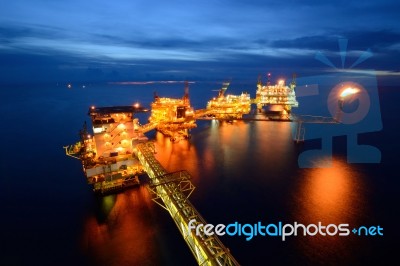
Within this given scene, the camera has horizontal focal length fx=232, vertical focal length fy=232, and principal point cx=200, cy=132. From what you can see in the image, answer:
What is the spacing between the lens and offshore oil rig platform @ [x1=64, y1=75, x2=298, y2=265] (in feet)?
54.6

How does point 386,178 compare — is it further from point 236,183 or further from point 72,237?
point 72,237

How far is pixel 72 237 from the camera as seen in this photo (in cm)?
2892

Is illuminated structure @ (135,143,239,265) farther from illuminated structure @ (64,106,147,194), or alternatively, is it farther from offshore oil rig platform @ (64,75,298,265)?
illuminated structure @ (64,106,147,194)

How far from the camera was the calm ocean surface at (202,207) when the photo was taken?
87.8 feet

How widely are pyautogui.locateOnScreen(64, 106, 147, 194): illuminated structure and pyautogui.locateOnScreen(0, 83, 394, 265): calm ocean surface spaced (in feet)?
9.34

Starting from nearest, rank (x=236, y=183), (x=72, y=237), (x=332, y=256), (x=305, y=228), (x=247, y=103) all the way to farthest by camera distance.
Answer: (x=332, y=256) → (x=72, y=237) → (x=305, y=228) → (x=236, y=183) → (x=247, y=103)

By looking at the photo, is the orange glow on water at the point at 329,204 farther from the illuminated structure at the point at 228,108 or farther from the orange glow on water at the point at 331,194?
the illuminated structure at the point at 228,108

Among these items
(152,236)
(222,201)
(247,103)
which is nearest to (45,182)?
(152,236)

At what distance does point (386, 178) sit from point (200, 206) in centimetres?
3646

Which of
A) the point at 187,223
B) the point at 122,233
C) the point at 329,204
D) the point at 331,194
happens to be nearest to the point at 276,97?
the point at 331,194

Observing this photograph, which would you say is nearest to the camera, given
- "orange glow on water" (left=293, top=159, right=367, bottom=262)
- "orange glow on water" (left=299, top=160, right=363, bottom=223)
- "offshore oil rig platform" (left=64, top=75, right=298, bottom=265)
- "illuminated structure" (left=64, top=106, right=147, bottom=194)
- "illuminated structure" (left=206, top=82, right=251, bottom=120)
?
"offshore oil rig platform" (left=64, top=75, right=298, bottom=265)

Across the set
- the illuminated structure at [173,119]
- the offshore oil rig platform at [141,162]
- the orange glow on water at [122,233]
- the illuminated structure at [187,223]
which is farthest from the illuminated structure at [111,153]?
the illuminated structure at [173,119]

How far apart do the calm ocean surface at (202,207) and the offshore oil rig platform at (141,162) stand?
3.51m

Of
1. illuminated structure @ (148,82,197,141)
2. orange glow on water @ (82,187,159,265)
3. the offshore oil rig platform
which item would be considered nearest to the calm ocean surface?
orange glow on water @ (82,187,159,265)
